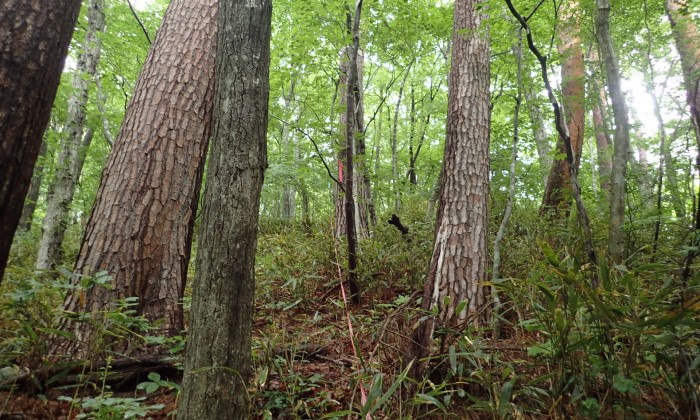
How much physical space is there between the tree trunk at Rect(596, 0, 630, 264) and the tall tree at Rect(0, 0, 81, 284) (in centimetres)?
368

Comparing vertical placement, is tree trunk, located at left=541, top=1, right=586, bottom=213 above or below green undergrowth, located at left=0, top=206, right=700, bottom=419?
above

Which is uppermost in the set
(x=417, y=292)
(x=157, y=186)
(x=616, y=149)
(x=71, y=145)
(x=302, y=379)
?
(x=71, y=145)

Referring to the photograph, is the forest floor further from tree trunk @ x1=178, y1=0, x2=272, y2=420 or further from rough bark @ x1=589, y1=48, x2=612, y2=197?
rough bark @ x1=589, y1=48, x2=612, y2=197

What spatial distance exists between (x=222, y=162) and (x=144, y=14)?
9089mm

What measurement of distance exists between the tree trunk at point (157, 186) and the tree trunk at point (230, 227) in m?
1.48

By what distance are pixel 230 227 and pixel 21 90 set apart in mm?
1037

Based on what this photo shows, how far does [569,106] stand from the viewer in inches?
260

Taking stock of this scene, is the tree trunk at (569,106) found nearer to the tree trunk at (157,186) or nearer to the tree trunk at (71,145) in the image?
the tree trunk at (157,186)

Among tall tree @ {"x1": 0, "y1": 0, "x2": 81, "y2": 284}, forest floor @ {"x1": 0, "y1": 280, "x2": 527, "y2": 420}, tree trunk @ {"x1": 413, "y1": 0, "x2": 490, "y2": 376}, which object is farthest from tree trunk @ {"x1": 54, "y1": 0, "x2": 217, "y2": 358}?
tree trunk @ {"x1": 413, "y1": 0, "x2": 490, "y2": 376}

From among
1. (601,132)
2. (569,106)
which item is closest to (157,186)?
(569,106)

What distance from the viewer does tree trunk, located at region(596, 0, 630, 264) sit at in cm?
288

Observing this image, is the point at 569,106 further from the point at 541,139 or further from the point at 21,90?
the point at 21,90

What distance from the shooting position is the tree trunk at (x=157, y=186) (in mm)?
2832

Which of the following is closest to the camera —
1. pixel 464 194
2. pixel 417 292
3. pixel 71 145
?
pixel 417 292
